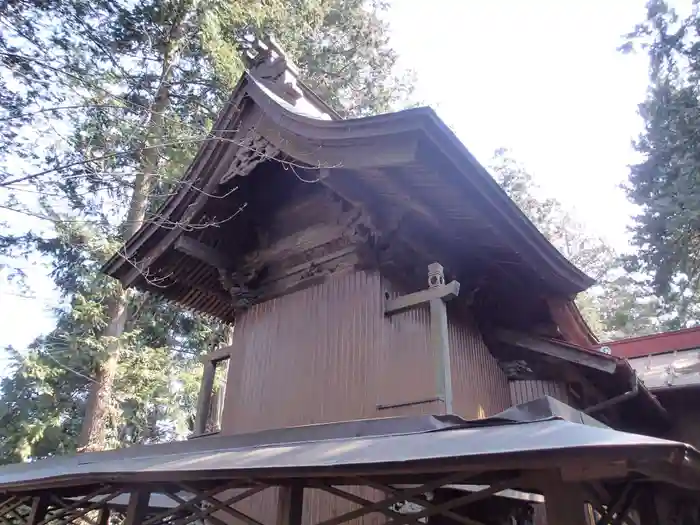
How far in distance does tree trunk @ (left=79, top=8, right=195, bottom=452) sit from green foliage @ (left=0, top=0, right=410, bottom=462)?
0.04 meters

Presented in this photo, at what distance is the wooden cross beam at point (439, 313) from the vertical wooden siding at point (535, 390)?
2265 millimetres

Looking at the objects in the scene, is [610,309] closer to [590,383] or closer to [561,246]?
[561,246]

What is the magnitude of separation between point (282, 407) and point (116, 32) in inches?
331

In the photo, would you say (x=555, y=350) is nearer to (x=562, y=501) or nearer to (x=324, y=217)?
(x=324, y=217)

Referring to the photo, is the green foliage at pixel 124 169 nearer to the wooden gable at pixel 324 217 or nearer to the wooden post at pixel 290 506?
the wooden gable at pixel 324 217

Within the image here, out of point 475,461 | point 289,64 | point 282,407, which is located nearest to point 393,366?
point 282,407

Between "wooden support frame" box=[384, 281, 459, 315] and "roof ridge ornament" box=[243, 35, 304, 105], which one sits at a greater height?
"roof ridge ornament" box=[243, 35, 304, 105]

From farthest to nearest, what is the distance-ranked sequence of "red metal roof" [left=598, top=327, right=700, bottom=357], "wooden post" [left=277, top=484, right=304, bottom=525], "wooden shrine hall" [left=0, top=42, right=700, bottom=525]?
"red metal roof" [left=598, top=327, right=700, bottom=357], "wooden post" [left=277, top=484, right=304, bottom=525], "wooden shrine hall" [left=0, top=42, right=700, bottom=525]

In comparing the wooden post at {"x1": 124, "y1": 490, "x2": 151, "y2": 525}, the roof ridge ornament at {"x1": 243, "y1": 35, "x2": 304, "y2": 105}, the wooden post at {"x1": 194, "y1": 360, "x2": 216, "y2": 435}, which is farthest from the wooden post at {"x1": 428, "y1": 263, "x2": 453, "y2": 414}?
the wooden post at {"x1": 194, "y1": 360, "x2": 216, "y2": 435}

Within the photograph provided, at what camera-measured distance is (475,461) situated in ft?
6.92

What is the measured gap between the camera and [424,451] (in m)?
2.35

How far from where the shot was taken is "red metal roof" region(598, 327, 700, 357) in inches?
366

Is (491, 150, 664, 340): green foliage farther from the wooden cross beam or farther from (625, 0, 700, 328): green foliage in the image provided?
the wooden cross beam

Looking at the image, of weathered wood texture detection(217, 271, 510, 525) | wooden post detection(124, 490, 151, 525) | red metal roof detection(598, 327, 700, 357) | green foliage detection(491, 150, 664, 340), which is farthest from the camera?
green foliage detection(491, 150, 664, 340)
